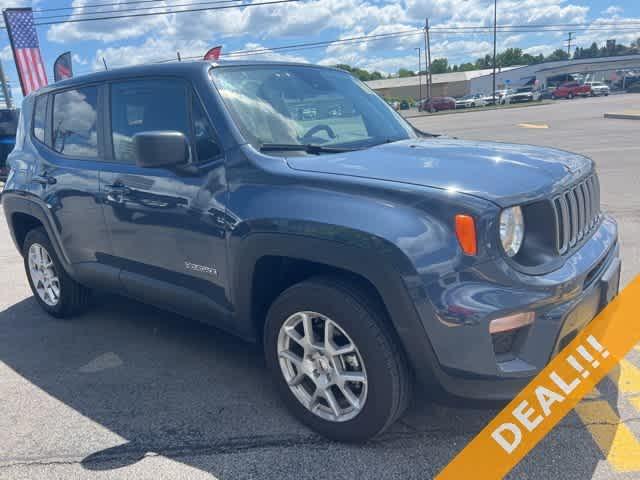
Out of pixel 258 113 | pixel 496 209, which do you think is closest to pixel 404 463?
pixel 496 209

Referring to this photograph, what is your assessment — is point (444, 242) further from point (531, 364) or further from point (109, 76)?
point (109, 76)

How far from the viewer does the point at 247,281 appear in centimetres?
284

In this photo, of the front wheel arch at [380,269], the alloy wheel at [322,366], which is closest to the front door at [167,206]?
the front wheel arch at [380,269]

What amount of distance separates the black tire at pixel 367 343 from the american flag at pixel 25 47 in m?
19.7

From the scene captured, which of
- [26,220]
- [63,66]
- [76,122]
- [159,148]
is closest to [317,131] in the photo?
[159,148]

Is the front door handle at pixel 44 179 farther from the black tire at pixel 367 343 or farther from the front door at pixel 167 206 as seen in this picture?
the black tire at pixel 367 343

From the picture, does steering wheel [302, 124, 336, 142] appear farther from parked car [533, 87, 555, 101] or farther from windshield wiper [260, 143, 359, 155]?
parked car [533, 87, 555, 101]

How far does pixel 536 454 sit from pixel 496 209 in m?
1.19

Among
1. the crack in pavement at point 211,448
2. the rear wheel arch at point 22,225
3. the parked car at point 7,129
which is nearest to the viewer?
the crack in pavement at point 211,448

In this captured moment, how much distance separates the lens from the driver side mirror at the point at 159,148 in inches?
109

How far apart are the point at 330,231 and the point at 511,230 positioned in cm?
76

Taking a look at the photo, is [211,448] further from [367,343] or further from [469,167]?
[469,167]

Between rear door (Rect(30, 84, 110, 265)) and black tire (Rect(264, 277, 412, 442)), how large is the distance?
1.83 meters

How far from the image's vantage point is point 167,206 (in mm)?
3146
